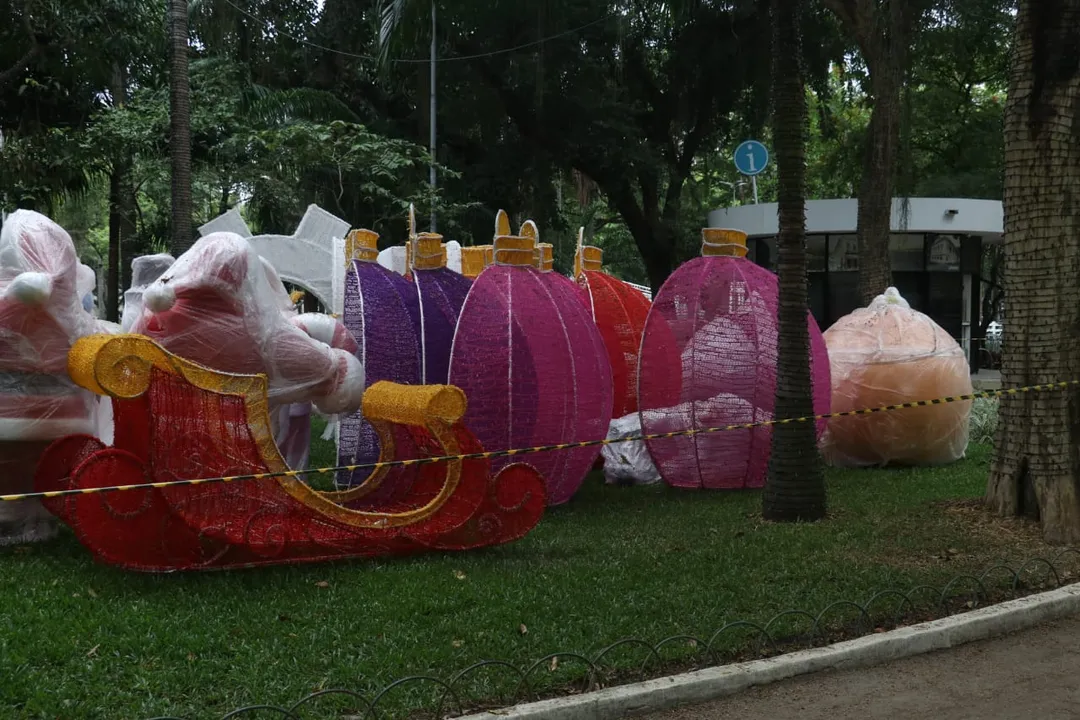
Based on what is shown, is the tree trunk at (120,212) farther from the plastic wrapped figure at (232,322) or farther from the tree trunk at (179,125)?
the plastic wrapped figure at (232,322)

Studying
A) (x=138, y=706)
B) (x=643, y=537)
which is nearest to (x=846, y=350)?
(x=643, y=537)

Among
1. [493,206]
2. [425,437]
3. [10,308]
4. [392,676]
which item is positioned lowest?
[392,676]

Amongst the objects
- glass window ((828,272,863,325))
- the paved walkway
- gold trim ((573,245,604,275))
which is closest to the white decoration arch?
gold trim ((573,245,604,275))

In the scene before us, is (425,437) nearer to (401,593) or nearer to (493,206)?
(401,593)

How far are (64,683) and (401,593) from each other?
1.87 m

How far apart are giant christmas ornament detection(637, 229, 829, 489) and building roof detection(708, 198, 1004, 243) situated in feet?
42.3

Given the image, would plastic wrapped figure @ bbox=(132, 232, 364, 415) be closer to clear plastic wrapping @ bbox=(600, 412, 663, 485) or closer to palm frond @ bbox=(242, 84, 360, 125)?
clear plastic wrapping @ bbox=(600, 412, 663, 485)

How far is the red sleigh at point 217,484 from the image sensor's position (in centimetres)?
557

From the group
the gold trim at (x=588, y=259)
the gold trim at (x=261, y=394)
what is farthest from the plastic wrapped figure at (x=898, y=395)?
the gold trim at (x=261, y=394)

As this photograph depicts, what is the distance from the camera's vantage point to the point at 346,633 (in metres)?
5.15

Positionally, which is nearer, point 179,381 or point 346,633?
point 346,633

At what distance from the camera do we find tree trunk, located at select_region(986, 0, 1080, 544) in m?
7.29

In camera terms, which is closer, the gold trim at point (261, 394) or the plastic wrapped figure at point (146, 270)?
the gold trim at point (261, 394)

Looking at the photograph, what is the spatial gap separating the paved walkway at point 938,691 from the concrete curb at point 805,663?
0.05m
